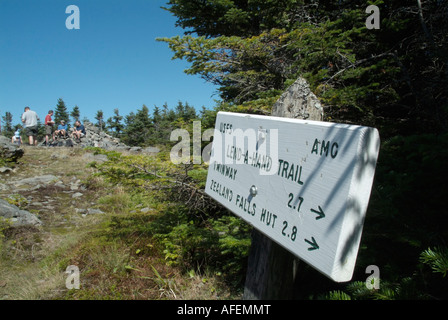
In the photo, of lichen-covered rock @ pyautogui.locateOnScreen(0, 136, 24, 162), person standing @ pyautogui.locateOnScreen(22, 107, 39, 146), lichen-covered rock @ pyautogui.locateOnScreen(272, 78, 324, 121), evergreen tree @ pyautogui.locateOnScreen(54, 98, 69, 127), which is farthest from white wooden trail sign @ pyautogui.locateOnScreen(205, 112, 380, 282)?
evergreen tree @ pyautogui.locateOnScreen(54, 98, 69, 127)

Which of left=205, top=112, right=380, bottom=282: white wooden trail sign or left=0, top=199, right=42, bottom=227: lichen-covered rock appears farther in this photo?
left=0, top=199, right=42, bottom=227: lichen-covered rock

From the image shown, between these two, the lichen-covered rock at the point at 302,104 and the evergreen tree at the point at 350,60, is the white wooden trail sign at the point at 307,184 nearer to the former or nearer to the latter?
the lichen-covered rock at the point at 302,104

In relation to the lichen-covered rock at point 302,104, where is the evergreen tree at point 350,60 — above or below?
above

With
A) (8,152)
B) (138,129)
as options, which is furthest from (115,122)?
(8,152)

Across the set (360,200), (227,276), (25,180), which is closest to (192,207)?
(227,276)

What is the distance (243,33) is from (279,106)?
609cm

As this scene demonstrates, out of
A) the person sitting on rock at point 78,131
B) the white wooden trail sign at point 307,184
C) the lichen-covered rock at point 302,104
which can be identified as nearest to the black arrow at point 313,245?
the white wooden trail sign at point 307,184

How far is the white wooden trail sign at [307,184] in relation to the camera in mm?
1005

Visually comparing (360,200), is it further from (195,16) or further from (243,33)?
(195,16)

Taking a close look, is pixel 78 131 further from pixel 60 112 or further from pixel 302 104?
pixel 60 112

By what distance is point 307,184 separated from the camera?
1.17 meters

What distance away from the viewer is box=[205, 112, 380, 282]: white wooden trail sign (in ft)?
3.30

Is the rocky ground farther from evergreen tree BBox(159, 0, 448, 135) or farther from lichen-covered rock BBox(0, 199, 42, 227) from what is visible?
evergreen tree BBox(159, 0, 448, 135)

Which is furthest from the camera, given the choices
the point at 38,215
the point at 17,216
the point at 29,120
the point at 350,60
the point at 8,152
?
the point at 29,120
